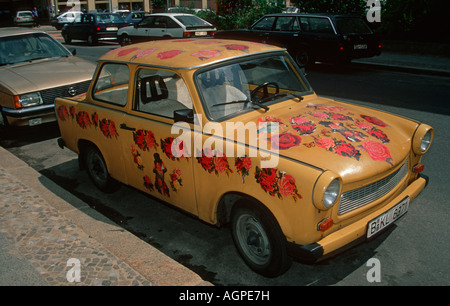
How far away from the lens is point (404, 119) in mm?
4062

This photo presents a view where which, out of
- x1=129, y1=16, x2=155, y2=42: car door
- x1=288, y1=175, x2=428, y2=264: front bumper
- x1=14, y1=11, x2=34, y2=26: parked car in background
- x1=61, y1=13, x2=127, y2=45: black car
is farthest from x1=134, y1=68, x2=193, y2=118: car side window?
x1=14, y1=11, x2=34, y2=26: parked car in background

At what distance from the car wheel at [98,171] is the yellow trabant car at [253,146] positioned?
125 millimetres

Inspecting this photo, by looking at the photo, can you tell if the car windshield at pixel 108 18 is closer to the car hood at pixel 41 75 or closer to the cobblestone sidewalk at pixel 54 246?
the car hood at pixel 41 75

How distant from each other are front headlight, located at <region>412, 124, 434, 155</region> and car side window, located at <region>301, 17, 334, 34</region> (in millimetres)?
9702

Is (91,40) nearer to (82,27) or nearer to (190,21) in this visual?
(82,27)

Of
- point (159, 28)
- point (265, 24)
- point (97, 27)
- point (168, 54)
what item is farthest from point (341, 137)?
point (97, 27)

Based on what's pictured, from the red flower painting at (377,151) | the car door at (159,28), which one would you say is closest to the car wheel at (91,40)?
the car door at (159,28)

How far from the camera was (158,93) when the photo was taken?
168 inches

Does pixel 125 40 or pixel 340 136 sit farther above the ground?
pixel 125 40

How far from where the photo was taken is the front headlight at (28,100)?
6973 millimetres

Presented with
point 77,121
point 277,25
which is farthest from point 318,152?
point 277,25

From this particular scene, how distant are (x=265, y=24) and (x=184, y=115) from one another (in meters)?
11.8

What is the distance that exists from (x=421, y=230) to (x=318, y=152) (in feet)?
5.50

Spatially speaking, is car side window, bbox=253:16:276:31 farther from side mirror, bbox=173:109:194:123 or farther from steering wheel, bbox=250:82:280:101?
side mirror, bbox=173:109:194:123
